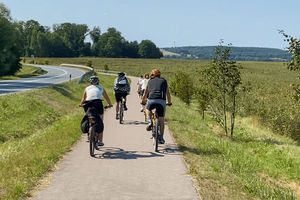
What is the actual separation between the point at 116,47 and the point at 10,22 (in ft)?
346

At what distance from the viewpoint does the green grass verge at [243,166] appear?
6227 millimetres

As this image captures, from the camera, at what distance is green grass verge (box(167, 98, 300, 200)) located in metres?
6.23

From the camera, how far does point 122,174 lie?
686cm

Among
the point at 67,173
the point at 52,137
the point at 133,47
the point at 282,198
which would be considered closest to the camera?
the point at 282,198

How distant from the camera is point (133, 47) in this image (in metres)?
157

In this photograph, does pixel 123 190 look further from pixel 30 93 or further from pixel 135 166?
pixel 30 93

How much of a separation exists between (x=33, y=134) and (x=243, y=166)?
7.30 metres

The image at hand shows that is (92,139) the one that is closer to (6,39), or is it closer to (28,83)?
(28,83)

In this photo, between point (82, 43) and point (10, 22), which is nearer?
point (10, 22)

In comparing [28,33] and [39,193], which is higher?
[28,33]

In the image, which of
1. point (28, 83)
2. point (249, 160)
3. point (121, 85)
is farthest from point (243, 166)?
point (28, 83)

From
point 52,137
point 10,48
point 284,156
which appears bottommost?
point 284,156

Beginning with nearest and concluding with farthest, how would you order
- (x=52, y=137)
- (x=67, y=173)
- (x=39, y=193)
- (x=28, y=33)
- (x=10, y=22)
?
(x=39, y=193) → (x=67, y=173) → (x=52, y=137) → (x=10, y=22) → (x=28, y=33)

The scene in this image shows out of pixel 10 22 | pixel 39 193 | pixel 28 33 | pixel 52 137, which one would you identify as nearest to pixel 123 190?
pixel 39 193
